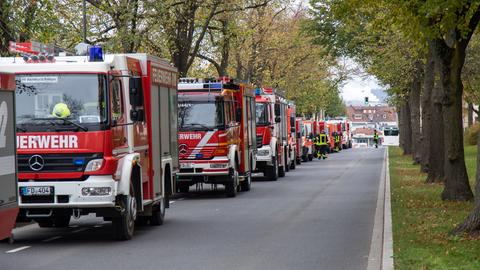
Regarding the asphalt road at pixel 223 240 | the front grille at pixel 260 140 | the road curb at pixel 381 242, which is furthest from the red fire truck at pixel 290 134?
the road curb at pixel 381 242

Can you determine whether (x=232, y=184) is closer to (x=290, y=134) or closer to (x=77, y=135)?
(x=77, y=135)

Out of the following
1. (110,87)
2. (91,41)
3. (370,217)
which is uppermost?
(91,41)

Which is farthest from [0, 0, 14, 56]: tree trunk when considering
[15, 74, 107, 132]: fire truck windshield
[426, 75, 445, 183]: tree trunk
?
[426, 75, 445, 183]: tree trunk

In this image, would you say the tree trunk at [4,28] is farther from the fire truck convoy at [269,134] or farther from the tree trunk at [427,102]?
the fire truck convoy at [269,134]

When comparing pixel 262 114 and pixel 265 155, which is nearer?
pixel 265 155

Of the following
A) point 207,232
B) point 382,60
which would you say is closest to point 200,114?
point 207,232

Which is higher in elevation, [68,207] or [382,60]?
[382,60]

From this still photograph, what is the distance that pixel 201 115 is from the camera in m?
26.0

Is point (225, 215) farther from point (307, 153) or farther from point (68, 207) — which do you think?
point (307, 153)

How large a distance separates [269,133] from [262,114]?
29.1 inches

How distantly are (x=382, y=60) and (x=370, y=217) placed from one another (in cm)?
2210

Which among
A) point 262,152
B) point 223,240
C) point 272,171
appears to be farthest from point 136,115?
point 272,171

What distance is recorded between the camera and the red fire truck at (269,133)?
120 ft

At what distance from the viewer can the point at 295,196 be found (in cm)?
2722
